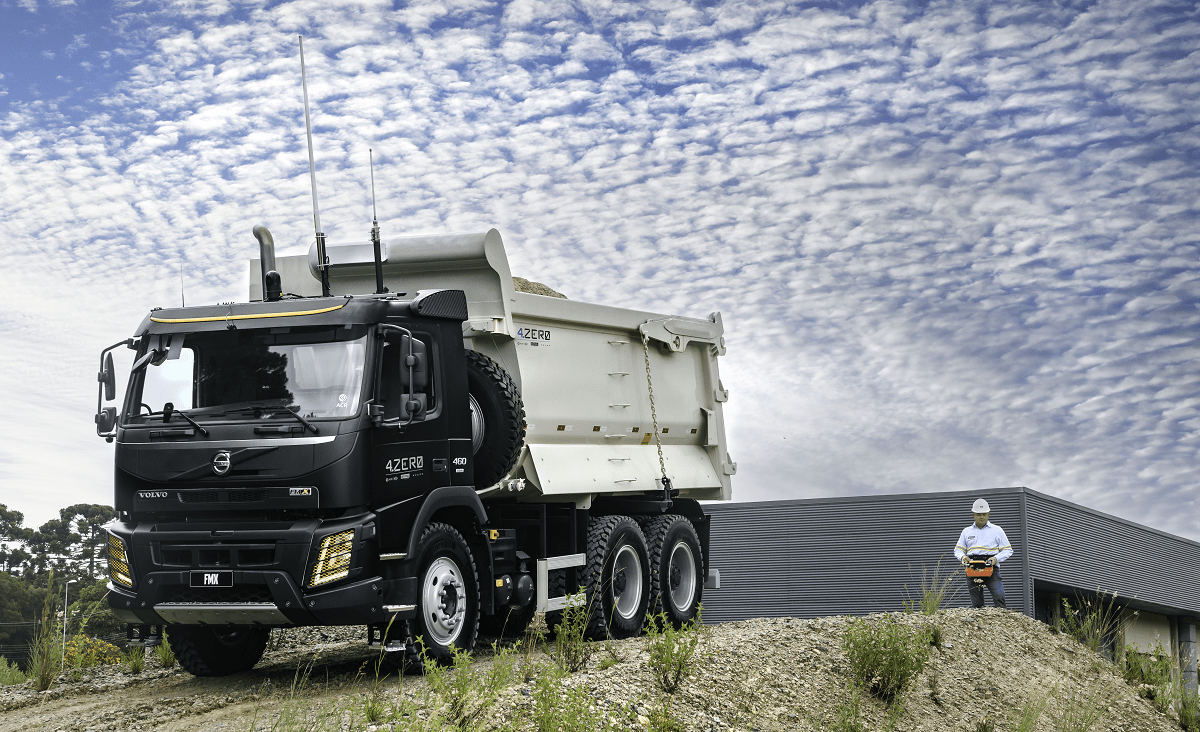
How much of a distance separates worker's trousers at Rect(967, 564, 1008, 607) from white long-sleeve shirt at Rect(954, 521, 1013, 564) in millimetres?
342

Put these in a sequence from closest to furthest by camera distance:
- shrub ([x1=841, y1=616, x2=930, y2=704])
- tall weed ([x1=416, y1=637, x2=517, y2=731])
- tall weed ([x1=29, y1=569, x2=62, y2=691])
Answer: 1. tall weed ([x1=416, y1=637, x2=517, y2=731])
2. shrub ([x1=841, y1=616, x2=930, y2=704])
3. tall weed ([x1=29, y1=569, x2=62, y2=691])

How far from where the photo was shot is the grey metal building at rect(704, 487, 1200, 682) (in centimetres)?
2062

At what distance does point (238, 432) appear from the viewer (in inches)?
359

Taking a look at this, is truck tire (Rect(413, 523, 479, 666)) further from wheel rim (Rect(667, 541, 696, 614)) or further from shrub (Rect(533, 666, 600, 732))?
wheel rim (Rect(667, 541, 696, 614))

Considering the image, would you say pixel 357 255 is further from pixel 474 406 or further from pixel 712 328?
pixel 712 328

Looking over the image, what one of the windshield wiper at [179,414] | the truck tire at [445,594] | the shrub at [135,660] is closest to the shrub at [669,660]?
the truck tire at [445,594]

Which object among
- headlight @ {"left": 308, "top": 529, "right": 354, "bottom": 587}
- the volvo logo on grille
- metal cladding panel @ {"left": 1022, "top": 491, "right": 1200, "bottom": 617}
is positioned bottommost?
metal cladding panel @ {"left": 1022, "top": 491, "right": 1200, "bottom": 617}

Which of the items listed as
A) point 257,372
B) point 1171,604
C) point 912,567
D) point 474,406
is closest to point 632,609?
point 474,406

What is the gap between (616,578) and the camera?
41.8 ft

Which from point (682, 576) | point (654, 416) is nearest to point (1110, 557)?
point (682, 576)

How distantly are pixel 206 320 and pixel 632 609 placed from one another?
19.2 ft

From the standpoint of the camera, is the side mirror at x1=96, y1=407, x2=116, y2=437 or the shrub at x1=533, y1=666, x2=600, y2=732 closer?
the shrub at x1=533, y1=666, x2=600, y2=732

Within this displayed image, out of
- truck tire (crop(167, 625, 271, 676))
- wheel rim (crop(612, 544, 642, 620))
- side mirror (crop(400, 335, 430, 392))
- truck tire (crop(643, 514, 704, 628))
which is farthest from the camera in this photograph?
truck tire (crop(643, 514, 704, 628))

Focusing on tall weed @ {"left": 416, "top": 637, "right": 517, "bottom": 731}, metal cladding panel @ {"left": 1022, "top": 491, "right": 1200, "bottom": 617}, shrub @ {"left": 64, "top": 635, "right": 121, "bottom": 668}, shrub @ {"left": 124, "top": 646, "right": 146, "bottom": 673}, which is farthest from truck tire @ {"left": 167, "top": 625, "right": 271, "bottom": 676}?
metal cladding panel @ {"left": 1022, "top": 491, "right": 1200, "bottom": 617}
